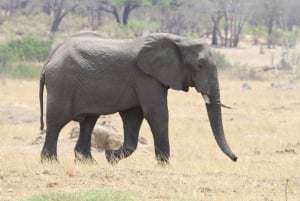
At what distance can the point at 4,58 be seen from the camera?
36656 mm

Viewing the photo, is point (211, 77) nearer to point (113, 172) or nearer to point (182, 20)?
point (113, 172)

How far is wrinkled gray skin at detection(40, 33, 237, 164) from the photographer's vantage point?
39.5ft

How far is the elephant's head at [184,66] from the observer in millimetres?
12047

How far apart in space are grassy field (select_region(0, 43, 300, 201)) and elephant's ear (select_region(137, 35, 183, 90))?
3.92 ft

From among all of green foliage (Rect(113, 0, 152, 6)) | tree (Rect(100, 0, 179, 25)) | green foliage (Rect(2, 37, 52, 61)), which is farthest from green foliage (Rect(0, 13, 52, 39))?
green foliage (Rect(2, 37, 52, 61))

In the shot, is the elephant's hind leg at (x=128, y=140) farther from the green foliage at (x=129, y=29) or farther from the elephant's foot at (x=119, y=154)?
the green foliage at (x=129, y=29)

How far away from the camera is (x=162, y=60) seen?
12.2 m

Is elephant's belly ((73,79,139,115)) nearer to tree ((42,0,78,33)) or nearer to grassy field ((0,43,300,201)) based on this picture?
grassy field ((0,43,300,201))

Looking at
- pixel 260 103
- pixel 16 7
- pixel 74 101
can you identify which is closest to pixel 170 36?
pixel 74 101

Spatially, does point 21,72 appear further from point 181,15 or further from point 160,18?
point 160,18

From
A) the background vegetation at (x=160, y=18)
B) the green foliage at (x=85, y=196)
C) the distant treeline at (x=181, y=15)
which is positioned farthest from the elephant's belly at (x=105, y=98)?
the distant treeline at (x=181, y=15)

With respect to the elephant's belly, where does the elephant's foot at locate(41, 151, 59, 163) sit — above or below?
below

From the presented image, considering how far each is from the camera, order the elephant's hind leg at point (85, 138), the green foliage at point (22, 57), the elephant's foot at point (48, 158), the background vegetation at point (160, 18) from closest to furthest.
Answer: the elephant's foot at point (48, 158), the elephant's hind leg at point (85, 138), the green foliage at point (22, 57), the background vegetation at point (160, 18)

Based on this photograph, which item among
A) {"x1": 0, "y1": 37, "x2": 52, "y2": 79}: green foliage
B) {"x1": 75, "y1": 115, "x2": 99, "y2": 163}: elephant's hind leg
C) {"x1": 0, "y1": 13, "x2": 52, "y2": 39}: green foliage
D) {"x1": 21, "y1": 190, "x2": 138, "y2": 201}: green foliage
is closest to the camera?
{"x1": 21, "y1": 190, "x2": 138, "y2": 201}: green foliage
